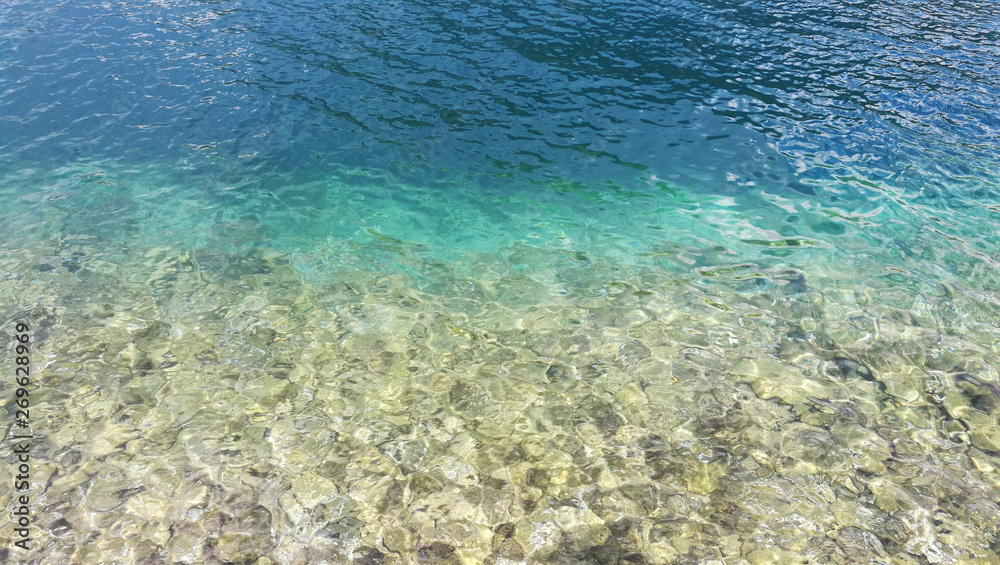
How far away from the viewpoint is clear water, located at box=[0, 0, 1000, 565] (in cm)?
712

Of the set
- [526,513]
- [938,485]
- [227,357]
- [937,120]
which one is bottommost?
[227,357]

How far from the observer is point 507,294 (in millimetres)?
11141

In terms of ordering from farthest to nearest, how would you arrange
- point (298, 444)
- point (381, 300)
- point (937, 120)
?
point (937, 120) < point (381, 300) < point (298, 444)

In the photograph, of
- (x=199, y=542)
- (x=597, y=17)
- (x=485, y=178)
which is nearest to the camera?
(x=199, y=542)

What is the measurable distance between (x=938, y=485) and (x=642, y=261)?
6031 mm

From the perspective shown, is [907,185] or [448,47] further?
[448,47]

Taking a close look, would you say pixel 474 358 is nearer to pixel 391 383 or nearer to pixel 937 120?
pixel 391 383

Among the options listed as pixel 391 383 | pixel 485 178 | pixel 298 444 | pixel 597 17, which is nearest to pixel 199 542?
pixel 298 444

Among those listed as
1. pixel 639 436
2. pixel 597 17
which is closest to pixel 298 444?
pixel 639 436

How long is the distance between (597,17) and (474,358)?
63.0 ft

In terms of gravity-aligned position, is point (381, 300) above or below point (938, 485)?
below

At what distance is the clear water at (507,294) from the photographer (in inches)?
280

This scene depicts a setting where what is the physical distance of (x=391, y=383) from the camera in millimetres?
9078

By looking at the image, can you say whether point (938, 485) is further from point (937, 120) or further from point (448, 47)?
point (448, 47)
